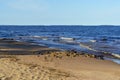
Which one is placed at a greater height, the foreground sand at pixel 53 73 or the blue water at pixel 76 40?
the foreground sand at pixel 53 73

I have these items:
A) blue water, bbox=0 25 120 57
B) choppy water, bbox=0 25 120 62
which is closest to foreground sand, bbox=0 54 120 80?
choppy water, bbox=0 25 120 62


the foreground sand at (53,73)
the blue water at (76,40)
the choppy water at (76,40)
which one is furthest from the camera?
the choppy water at (76,40)

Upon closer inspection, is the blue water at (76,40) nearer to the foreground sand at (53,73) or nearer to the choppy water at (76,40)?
the choppy water at (76,40)

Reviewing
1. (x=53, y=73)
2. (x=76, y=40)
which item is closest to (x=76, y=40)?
(x=76, y=40)

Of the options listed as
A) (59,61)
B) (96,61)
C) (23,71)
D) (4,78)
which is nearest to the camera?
(4,78)

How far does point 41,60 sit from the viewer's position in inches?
780

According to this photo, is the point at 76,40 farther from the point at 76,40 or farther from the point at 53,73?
the point at 53,73

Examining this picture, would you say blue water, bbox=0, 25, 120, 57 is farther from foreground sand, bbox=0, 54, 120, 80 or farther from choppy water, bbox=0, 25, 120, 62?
foreground sand, bbox=0, 54, 120, 80

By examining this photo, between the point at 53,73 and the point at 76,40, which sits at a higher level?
the point at 53,73

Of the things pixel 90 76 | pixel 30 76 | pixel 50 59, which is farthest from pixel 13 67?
pixel 50 59

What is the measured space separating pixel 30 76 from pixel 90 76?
3.02 m

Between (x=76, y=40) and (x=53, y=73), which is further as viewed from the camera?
(x=76, y=40)

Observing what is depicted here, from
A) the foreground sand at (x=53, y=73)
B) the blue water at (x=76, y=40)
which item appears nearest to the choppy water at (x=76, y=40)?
the blue water at (x=76, y=40)

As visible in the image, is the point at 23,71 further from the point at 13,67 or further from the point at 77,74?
the point at 77,74
